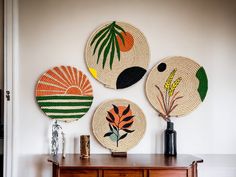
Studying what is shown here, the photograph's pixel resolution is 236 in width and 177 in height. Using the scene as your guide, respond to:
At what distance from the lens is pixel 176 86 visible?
2.92 meters

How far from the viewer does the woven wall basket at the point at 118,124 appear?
284 centimetres

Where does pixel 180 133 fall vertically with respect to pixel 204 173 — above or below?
above

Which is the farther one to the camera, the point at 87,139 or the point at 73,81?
the point at 73,81

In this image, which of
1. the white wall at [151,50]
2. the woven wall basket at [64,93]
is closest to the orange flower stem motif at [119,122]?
the white wall at [151,50]

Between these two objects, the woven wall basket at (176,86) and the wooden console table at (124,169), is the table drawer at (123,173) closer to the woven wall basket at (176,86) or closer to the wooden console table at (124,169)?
the wooden console table at (124,169)

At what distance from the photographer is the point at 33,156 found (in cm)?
283

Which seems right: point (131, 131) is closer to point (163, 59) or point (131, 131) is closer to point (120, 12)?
point (163, 59)

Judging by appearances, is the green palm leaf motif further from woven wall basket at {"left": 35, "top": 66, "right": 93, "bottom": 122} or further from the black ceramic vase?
the black ceramic vase

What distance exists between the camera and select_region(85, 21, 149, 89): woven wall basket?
2885 millimetres

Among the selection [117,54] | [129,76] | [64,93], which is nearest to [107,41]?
[117,54]

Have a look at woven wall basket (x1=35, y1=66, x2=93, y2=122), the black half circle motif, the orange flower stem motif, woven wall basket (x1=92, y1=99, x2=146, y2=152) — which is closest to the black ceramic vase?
woven wall basket (x1=92, y1=99, x2=146, y2=152)

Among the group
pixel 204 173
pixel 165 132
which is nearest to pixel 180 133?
pixel 165 132

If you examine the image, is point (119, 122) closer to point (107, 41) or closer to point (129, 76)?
point (129, 76)

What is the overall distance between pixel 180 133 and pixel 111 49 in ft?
3.28
